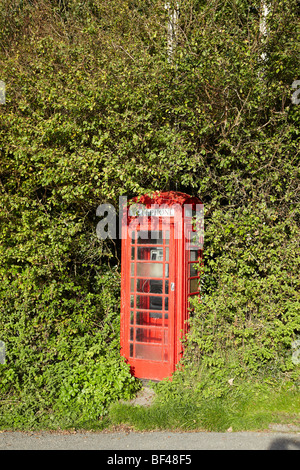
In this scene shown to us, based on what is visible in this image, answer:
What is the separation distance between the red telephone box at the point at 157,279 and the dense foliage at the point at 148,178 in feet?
0.92

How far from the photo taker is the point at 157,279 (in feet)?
19.4

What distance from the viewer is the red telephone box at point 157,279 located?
5828 mm

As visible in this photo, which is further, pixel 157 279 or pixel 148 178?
pixel 148 178

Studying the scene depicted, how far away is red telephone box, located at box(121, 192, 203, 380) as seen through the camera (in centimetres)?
583

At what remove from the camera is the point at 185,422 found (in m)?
4.89

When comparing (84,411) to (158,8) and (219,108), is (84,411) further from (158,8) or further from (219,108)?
(158,8)

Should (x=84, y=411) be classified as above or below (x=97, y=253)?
below

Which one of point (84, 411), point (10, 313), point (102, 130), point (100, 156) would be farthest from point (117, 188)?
point (84, 411)

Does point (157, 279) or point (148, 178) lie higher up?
point (148, 178)

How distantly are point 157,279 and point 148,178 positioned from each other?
1643mm

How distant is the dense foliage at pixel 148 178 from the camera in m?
5.84

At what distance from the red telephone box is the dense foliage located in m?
0.28

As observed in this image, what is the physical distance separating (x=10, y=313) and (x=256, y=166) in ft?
14.4

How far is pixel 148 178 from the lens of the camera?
660 centimetres
